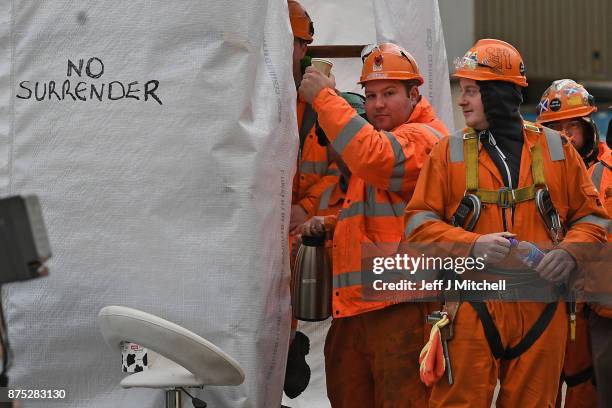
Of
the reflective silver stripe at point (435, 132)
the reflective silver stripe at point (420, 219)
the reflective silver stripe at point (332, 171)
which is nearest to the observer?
the reflective silver stripe at point (420, 219)

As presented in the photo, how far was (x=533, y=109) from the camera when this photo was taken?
15875 mm

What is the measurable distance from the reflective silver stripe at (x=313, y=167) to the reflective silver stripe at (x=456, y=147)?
4.39ft

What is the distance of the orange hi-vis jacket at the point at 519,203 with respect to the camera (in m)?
4.94

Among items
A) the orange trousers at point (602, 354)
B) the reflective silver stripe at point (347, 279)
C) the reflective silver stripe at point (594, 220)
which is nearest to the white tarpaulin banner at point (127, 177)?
the reflective silver stripe at point (347, 279)

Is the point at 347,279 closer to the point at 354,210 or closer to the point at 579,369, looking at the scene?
the point at 354,210

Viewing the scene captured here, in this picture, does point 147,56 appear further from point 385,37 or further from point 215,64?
point 385,37

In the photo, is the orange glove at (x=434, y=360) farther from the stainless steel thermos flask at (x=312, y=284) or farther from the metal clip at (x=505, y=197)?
the stainless steel thermos flask at (x=312, y=284)

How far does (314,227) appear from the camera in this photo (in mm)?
5805

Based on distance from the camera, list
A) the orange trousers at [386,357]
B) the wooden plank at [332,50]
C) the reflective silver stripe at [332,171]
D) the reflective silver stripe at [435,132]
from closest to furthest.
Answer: the orange trousers at [386,357], the reflective silver stripe at [435,132], the reflective silver stripe at [332,171], the wooden plank at [332,50]

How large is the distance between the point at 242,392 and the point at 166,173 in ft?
2.99

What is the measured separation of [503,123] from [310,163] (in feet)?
4.93

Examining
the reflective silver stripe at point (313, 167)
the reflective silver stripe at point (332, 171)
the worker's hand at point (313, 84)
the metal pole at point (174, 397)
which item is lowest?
the metal pole at point (174, 397)

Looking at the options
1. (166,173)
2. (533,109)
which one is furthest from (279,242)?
(533,109)

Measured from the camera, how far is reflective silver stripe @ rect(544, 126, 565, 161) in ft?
16.6
